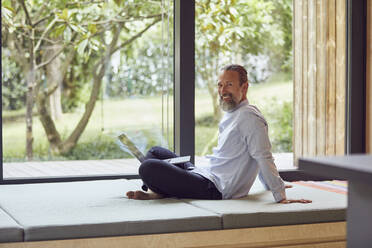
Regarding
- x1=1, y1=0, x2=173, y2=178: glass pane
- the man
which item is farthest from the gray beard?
x1=1, y1=0, x2=173, y2=178: glass pane

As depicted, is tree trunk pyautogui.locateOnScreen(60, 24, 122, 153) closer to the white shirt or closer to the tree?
the tree

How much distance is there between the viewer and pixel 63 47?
16.0ft

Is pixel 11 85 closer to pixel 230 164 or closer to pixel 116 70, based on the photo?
pixel 116 70

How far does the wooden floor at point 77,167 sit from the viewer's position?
15.0 ft

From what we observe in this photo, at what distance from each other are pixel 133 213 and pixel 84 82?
2489 mm

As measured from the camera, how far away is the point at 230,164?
10.3ft

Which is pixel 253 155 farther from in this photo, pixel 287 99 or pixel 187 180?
pixel 287 99

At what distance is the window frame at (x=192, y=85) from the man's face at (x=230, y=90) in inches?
48.7

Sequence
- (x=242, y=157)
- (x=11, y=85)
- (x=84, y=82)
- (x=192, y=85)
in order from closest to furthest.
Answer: (x=242, y=157), (x=192, y=85), (x=11, y=85), (x=84, y=82)

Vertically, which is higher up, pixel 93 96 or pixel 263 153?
pixel 93 96

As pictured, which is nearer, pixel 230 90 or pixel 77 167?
pixel 230 90

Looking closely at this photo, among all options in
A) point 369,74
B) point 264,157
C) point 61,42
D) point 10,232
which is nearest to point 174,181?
point 264,157

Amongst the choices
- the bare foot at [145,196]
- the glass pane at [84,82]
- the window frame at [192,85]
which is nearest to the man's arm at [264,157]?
the bare foot at [145,196]

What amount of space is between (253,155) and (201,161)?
181cm
